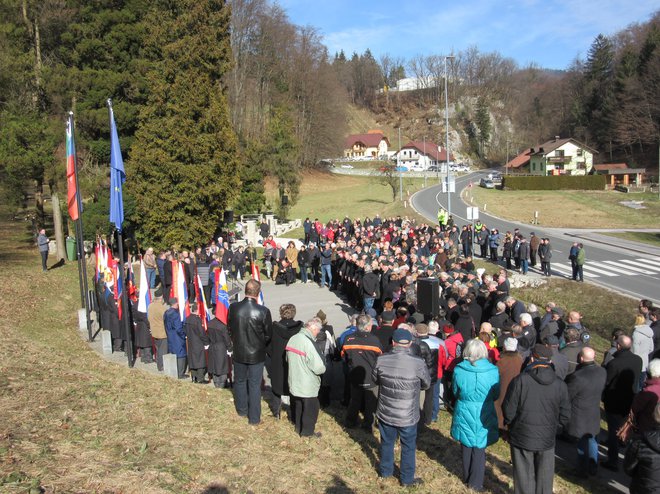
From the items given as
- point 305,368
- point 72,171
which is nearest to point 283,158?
point 72,171

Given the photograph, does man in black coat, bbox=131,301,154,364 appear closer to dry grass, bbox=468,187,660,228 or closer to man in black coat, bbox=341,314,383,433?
man in black coat, bbox=341,314,383,433

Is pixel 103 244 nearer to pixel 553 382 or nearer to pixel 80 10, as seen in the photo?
pixel 553 382

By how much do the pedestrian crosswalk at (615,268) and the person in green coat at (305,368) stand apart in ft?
60.7

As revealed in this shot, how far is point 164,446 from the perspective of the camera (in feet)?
20.4

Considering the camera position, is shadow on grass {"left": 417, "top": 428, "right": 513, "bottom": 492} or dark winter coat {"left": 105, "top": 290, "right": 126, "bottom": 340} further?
dark winter coat {"left": 105, "top": 290, "right": 126, "bottom": 340}

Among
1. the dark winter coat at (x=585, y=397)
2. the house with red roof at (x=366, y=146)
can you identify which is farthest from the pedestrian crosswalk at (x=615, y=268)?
the house with red roof at (x=366, y=146)

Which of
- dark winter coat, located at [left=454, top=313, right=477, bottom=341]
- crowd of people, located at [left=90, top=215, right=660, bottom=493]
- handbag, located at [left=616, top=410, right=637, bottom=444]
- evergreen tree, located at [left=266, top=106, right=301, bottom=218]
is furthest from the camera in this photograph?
evergreen tree, located at [left=266, top=106, right=301, bottom=218]

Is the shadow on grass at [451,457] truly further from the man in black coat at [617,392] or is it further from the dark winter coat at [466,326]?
the dark winter coat at [466,326]

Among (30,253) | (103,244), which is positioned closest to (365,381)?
(103,244)

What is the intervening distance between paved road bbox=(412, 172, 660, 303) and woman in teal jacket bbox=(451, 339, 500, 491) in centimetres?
1650

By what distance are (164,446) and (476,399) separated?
3507 millimetres

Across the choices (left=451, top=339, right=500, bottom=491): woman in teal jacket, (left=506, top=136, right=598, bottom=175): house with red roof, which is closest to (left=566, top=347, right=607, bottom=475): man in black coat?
(left=451, top=339, right=500, bottom=491): woman in teal jacket

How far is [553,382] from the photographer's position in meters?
5.29

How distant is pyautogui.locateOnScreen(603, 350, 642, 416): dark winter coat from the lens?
6895 millimetres
